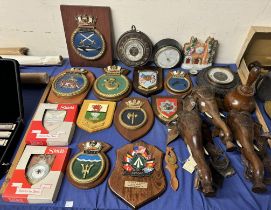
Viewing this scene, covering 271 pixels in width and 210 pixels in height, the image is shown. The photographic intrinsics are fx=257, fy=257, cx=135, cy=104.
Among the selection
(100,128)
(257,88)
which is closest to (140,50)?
(100,128)

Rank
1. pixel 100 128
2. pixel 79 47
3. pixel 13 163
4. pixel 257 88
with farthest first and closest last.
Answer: pixel 79 47, pixel 257 88, pixel 100 128, pixel 13 163

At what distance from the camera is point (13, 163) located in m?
1.12

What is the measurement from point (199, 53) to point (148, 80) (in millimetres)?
343

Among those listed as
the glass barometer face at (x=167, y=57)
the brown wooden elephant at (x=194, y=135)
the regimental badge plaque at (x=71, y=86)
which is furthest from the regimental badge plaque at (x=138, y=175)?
the glass barometer face at (x=167, y=57)

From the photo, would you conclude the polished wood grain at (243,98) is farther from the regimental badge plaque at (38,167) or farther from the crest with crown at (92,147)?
the regimental badge plaque at (38,167)

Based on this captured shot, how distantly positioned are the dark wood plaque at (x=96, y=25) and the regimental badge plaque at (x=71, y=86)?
96 mm

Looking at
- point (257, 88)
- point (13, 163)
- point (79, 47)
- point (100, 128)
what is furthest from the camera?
point (79, 47)

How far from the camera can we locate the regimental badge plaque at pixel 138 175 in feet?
3.36

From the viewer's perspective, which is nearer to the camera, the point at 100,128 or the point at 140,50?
the point at 100,128

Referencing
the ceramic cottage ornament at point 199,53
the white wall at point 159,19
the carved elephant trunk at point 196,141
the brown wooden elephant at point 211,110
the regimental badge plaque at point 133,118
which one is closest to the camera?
the carved elephant trunk at point 196,141

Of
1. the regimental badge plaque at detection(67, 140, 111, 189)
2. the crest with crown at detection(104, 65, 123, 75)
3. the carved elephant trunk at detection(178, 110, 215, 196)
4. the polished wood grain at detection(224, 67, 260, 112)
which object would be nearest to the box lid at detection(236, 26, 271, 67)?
the polished wood grain at detection(224, 67, 260, 112)

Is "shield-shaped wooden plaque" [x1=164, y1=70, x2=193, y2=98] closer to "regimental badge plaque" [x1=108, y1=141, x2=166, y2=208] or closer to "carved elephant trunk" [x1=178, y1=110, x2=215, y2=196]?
"carved elephant trunk" [x1=178, y1=110, x2=215, y2=196]

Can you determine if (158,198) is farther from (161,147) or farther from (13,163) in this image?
(13,163)

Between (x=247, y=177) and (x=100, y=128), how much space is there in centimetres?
69
